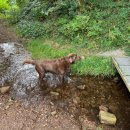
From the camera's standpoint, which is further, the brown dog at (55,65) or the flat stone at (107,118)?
the brown dog at (55,65)

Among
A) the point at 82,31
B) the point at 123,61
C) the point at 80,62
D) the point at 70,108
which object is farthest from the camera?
the point at 82,31

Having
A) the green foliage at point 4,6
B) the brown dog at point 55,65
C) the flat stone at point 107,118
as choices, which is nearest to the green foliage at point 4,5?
the green foliage at point 4,6

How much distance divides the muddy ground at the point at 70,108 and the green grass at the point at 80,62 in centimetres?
38

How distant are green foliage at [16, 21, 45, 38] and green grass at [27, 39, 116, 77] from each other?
1.17m

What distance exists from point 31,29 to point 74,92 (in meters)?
6.02

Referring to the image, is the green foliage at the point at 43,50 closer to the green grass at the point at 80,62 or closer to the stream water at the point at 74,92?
the green grass at the point at 80,62

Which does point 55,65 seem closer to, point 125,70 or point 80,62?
point 80,62

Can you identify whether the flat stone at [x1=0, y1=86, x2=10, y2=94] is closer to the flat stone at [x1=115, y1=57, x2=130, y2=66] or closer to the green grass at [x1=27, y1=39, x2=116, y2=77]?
the green grass at [x1=27, y1=39, x2=116, y2=77]

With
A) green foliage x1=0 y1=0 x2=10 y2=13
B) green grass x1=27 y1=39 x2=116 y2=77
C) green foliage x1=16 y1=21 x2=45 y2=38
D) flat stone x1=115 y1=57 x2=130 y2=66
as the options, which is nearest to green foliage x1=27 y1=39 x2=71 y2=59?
green grass x1=27 y1=39 x2=116 y2=77

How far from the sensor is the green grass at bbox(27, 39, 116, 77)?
915 cm

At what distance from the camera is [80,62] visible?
9.49 metres

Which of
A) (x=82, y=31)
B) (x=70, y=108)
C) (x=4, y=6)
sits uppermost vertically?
(x=82, y=31)

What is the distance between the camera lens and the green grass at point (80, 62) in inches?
360

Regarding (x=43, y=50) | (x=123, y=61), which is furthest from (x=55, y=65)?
(x=43, y=50)
